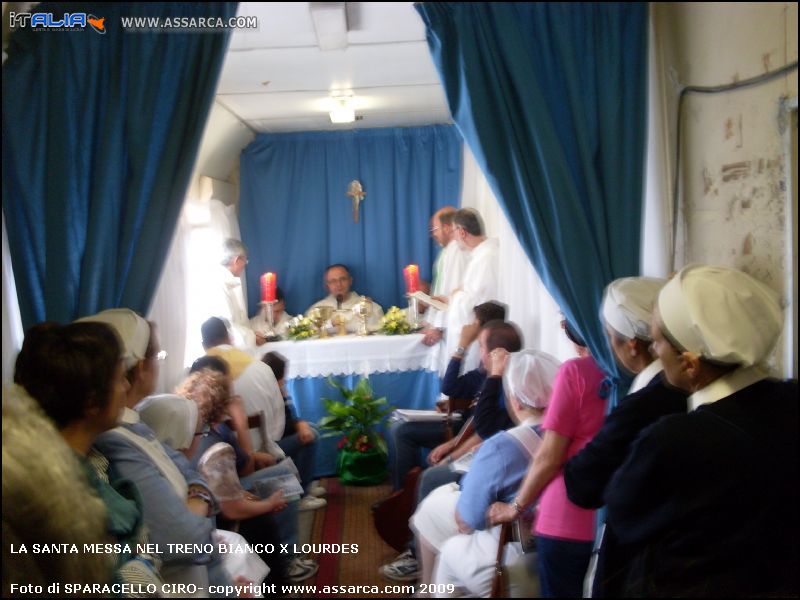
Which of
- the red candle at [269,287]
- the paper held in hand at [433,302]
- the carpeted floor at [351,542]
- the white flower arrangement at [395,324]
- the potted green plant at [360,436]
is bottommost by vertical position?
the carpeted floor at [351,542]

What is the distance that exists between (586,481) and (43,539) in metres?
0.90

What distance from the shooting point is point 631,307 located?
140cm

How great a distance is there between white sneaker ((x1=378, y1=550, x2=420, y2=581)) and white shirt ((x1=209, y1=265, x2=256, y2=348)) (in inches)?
55.8

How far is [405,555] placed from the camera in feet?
7.61

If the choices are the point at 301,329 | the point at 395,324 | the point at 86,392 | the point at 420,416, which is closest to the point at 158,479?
the point at 86,392

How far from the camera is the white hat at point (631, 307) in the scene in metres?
1.40

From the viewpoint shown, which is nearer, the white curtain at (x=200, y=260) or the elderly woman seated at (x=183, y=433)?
the elderly woman seated at (x=183, y=433)

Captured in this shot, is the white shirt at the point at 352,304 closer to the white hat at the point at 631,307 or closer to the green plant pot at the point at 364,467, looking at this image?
the green plant pot at the point at 364,467

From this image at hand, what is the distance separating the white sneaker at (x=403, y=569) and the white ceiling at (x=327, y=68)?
166cm

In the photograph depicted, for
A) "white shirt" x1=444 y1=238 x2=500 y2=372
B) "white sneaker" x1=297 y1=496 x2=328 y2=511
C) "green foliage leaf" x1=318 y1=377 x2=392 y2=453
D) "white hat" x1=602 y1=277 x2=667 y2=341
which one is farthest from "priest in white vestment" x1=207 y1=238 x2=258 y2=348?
"white hat" x1=602 y1=277 x2=667 y2=341

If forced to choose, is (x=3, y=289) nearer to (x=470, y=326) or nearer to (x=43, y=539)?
(x=43, y=539)

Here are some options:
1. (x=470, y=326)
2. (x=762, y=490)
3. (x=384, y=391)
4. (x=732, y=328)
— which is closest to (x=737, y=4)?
(x=732, y=328)

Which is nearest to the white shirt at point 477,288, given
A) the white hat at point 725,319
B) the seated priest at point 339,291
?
the seated priest at point 339,291

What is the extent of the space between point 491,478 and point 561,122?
92 cm
